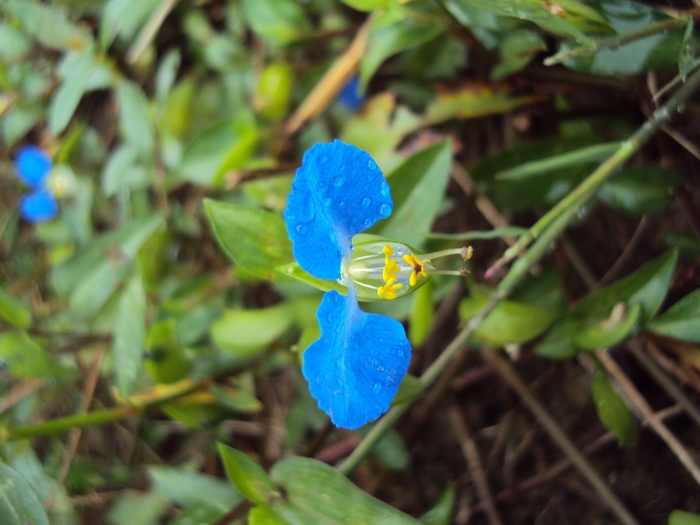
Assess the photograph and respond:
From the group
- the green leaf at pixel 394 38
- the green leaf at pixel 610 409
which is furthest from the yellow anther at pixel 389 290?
the green leaf at pixel 394 38

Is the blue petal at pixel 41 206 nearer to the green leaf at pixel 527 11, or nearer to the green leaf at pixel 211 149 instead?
the green leaf at pixel 211 149

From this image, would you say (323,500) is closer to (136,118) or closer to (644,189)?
(644,189)

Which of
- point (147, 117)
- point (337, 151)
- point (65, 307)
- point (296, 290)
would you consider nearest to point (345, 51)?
point (147, 117)

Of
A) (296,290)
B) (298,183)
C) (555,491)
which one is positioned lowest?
(555,491)

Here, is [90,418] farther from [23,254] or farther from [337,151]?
[23,254]

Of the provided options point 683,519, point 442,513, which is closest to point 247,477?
point 442,513

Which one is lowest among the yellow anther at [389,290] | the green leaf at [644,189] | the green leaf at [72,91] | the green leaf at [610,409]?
the green leaf at [610,409]
